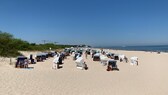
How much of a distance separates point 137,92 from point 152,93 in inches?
27.6

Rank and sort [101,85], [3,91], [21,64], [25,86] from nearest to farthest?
1. [3,91]
2. [25,86]
3. [101,85]
4. [21,64]

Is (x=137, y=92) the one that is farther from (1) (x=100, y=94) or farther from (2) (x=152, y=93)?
(1) (x=100, y=94)

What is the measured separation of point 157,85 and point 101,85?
10.1 ft

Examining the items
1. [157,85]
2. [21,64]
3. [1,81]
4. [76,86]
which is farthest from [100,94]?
[21,64]

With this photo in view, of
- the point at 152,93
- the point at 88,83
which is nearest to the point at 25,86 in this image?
the point at 88,83

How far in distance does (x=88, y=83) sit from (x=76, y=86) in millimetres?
1262

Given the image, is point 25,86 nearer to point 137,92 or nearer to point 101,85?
point 101,85

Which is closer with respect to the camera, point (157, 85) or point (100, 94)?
point (100, 94)

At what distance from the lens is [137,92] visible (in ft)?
41.0

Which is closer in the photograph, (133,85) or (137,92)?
(137,92)

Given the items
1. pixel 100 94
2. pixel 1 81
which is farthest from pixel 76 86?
pixel 1 81

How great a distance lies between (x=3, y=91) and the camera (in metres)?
11.9

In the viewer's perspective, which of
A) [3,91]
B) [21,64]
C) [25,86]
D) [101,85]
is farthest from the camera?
[21,64]

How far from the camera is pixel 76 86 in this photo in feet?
45.4
